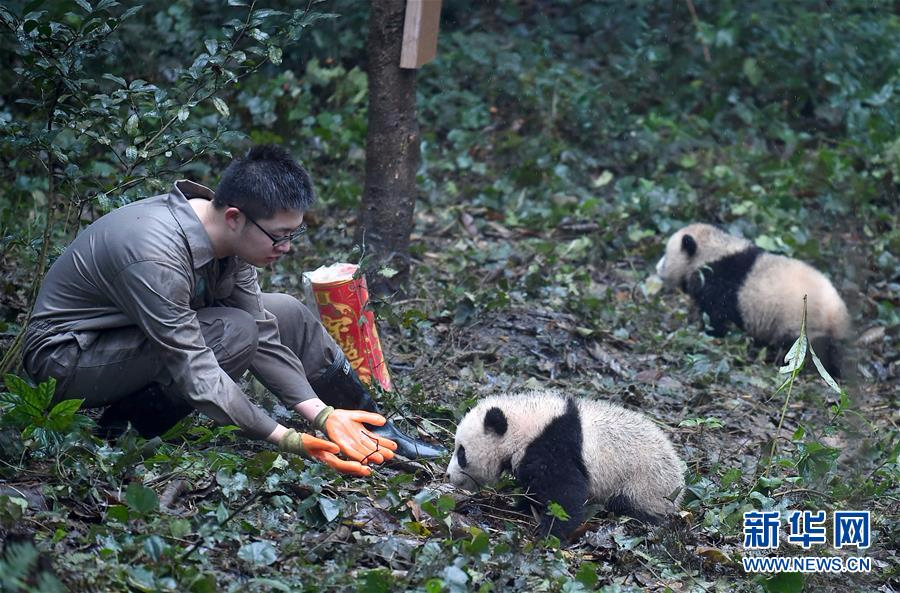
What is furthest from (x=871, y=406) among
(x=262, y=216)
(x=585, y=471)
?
(x=262, y=216)

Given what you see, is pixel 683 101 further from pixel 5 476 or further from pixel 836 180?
pixel 5 476

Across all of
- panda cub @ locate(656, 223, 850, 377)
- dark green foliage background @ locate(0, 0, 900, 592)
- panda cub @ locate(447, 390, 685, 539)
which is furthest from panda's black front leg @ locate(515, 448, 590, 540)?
panda cub @ locate(656, 223, 850, 377)

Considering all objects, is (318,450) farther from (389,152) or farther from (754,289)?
(754,289)

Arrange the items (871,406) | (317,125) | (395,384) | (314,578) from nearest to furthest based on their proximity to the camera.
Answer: (314,578), (395,384), (871,406), (317,125)

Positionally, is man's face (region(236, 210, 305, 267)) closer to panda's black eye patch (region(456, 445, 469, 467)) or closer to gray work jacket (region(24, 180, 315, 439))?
gray work jacket (region(24, 180, 315, 439))

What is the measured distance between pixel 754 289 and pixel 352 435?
4300 millimetres

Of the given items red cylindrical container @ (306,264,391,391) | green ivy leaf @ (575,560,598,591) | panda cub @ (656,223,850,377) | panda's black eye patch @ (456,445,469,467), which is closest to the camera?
green ivy leaf @ (575,560,598,591)

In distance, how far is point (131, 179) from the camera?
509 cm

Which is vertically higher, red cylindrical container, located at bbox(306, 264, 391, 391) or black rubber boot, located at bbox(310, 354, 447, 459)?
red cylindrical container, located at bbox(306, 264, 391, 391)

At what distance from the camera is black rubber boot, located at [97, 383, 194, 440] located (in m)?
4.46

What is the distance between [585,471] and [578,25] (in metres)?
8.15

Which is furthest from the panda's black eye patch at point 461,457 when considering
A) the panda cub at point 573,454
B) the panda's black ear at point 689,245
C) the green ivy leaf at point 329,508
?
the panda's black ear at point 689,245

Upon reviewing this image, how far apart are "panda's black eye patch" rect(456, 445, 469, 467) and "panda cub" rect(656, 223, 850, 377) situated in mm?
3471

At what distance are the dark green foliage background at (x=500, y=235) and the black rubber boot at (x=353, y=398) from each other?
0.53 feet
